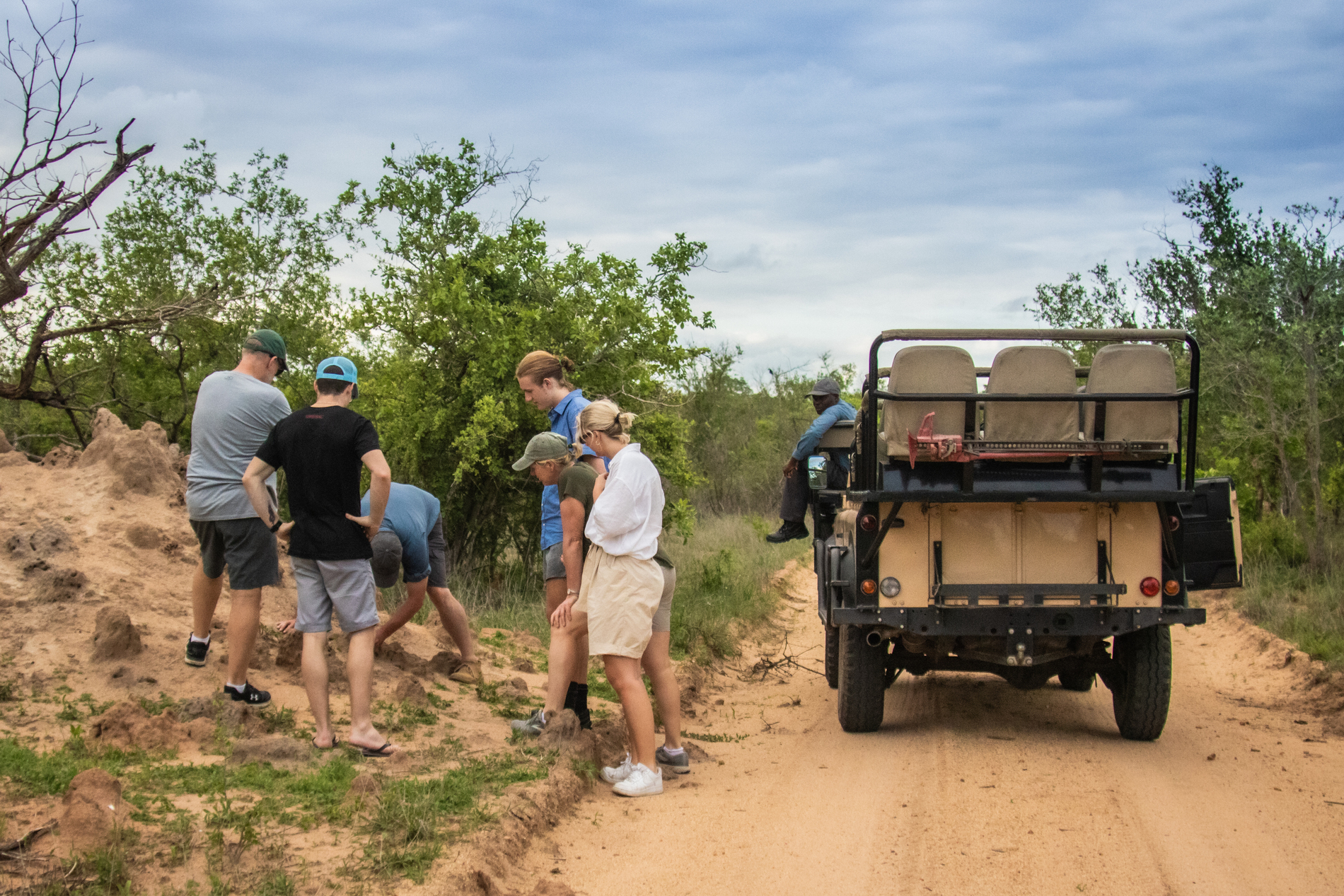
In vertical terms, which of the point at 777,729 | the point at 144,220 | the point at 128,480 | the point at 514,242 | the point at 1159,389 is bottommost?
the point at 777,729

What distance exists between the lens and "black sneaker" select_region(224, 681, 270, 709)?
6.02 meters

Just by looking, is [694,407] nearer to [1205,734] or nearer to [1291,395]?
[1291,395]

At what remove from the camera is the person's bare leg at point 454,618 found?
7.48 meters

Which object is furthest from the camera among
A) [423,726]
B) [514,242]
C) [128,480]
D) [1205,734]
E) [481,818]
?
[514,242]

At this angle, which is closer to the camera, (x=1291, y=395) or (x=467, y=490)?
(x=467, y=490)

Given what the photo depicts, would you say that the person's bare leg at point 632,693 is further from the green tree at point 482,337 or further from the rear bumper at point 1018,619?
the green tree at point 482,337

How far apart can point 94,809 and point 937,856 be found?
3436 mm

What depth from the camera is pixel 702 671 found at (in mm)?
9453

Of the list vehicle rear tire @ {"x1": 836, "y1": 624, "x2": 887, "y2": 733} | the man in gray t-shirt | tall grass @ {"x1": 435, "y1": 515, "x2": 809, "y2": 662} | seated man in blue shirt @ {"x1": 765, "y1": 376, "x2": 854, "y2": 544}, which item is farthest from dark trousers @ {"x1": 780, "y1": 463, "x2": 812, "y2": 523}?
the man in gray t-shirt

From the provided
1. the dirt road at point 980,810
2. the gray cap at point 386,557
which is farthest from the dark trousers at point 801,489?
the gray cap at point 386,557

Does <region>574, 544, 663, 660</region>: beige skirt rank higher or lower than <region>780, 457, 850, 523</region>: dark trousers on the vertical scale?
lower

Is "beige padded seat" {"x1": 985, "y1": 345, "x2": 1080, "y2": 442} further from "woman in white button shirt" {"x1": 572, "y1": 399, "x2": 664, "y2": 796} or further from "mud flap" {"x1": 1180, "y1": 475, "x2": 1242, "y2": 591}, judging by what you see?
"woman in white button shirt" {"x1": 572, "y1": 399, "x2": 664, "y2": 796}

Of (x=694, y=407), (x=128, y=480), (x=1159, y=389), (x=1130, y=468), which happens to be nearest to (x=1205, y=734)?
(x=1130, y=468)

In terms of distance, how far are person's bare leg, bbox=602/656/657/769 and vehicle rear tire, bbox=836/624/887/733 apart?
1.86 metres
